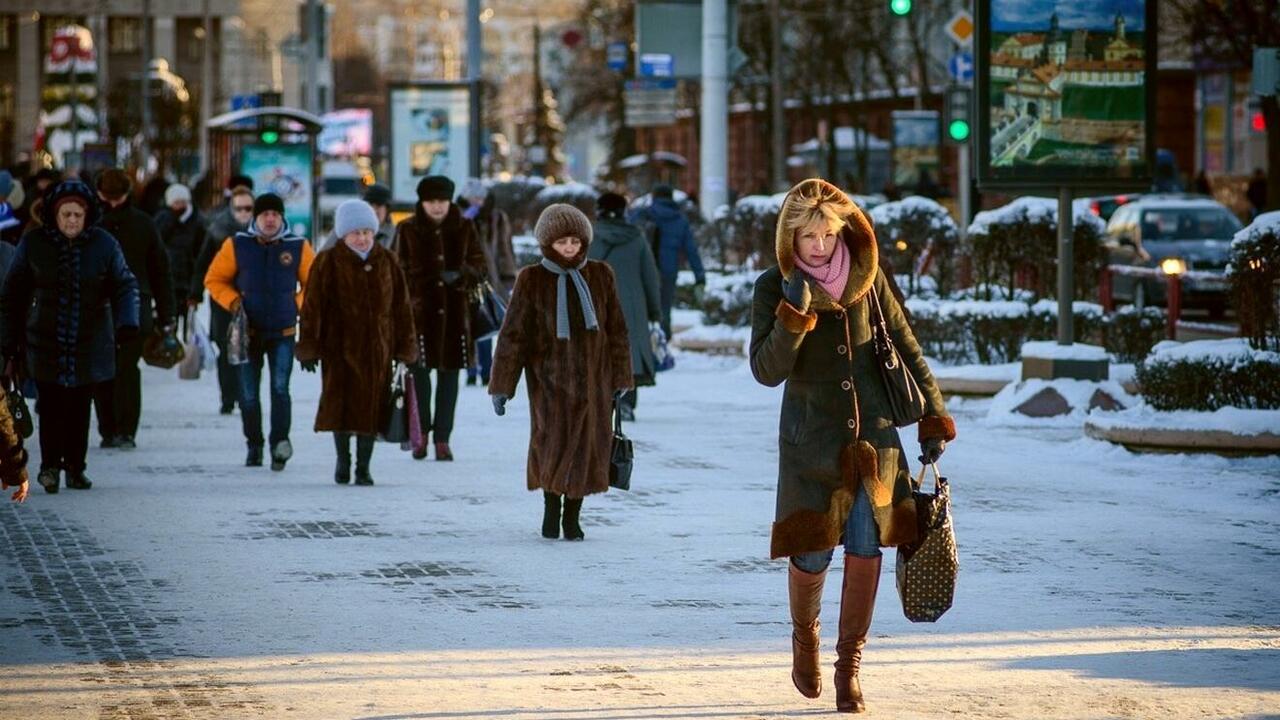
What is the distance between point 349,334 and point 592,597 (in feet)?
14.3

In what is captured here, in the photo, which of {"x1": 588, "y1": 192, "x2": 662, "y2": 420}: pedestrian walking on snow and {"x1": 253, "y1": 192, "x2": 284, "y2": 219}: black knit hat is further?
{"x1": 588, "y1": 192, "x2": 662, "y2": 420}: pedestrian walking on snow

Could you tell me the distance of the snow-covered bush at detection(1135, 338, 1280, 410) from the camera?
1423 centimetres

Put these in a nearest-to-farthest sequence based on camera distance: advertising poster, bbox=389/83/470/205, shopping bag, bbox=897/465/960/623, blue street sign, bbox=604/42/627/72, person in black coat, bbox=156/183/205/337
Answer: shopping bag, bbox=897/465/960/623 < person in black coat, bbox=156/183/205/337 < advertising poster, bbox=389/83/470/205 < blue street sign, bbox=604/42/627/72

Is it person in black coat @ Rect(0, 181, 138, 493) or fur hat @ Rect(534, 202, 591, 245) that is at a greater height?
fur hat @ Rect(534, 202, 591, 245)

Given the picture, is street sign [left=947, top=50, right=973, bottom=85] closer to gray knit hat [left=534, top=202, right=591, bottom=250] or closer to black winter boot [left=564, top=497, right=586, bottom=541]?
gray knit hat [left=534, top=202, right=591, bottom=250]

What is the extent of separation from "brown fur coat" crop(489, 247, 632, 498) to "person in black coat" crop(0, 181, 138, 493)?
2956 mm

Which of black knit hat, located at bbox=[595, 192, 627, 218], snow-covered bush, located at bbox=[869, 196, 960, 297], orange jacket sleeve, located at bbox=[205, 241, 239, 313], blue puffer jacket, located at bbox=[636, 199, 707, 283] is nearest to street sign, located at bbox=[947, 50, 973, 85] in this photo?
snow-covered bush, located at bbox=[869, 196, 960, 297]

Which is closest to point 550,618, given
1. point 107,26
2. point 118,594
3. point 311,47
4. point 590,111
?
point 118,594

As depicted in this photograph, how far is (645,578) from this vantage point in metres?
9.71

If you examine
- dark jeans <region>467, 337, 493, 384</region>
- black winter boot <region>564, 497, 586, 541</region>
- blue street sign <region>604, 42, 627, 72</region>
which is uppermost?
blue street sign <region>604, 42, 627, 72</region>

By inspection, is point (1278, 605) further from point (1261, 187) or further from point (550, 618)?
point (1261, 187)

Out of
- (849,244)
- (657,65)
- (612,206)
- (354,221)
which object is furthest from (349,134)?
(849,244)

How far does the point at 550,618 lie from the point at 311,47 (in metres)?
40.0

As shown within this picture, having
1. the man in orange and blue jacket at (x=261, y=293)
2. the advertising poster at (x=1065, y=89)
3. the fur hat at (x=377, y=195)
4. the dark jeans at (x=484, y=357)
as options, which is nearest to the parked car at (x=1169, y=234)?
the dark jeans at (x=484, y=357)
